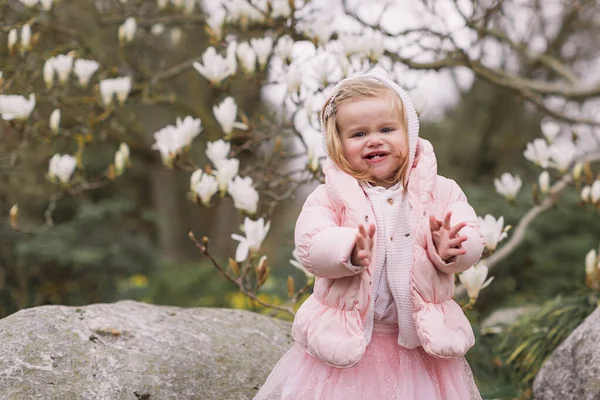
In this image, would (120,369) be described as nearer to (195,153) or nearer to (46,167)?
(46,167)

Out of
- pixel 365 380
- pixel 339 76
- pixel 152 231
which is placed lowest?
pixel 152 231

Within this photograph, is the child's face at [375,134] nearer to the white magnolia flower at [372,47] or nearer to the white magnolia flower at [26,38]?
the white magnolia flower at [372,47]

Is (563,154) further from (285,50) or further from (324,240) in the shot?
(324,240)

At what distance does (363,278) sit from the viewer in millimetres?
1915

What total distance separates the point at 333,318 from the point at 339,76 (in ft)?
5.55

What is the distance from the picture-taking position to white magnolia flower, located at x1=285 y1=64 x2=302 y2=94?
3.10 meters

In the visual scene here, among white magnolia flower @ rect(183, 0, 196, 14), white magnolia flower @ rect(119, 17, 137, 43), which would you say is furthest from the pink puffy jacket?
white magnolia flower @ rect(183, 0, 196, 14)

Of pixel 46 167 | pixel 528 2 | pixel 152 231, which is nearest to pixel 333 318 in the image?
pixel 46 167

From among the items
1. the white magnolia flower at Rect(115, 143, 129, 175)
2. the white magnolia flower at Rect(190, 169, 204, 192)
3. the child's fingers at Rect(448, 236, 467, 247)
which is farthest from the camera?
the white magnolia flower at Rect(115, 143, 129, 175)

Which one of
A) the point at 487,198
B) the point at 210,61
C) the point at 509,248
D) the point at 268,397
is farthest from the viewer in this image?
the point at 487,198

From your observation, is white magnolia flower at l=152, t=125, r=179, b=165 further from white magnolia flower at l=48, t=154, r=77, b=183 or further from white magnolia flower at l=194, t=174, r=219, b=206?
white magnolia flower at l=48, t=154, r=77, b=183

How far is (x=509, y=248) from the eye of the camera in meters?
3.51

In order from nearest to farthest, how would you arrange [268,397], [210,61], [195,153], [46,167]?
[268,397] < [210,61] < [46,167] < [195,153]

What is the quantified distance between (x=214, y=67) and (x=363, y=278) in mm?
1738
